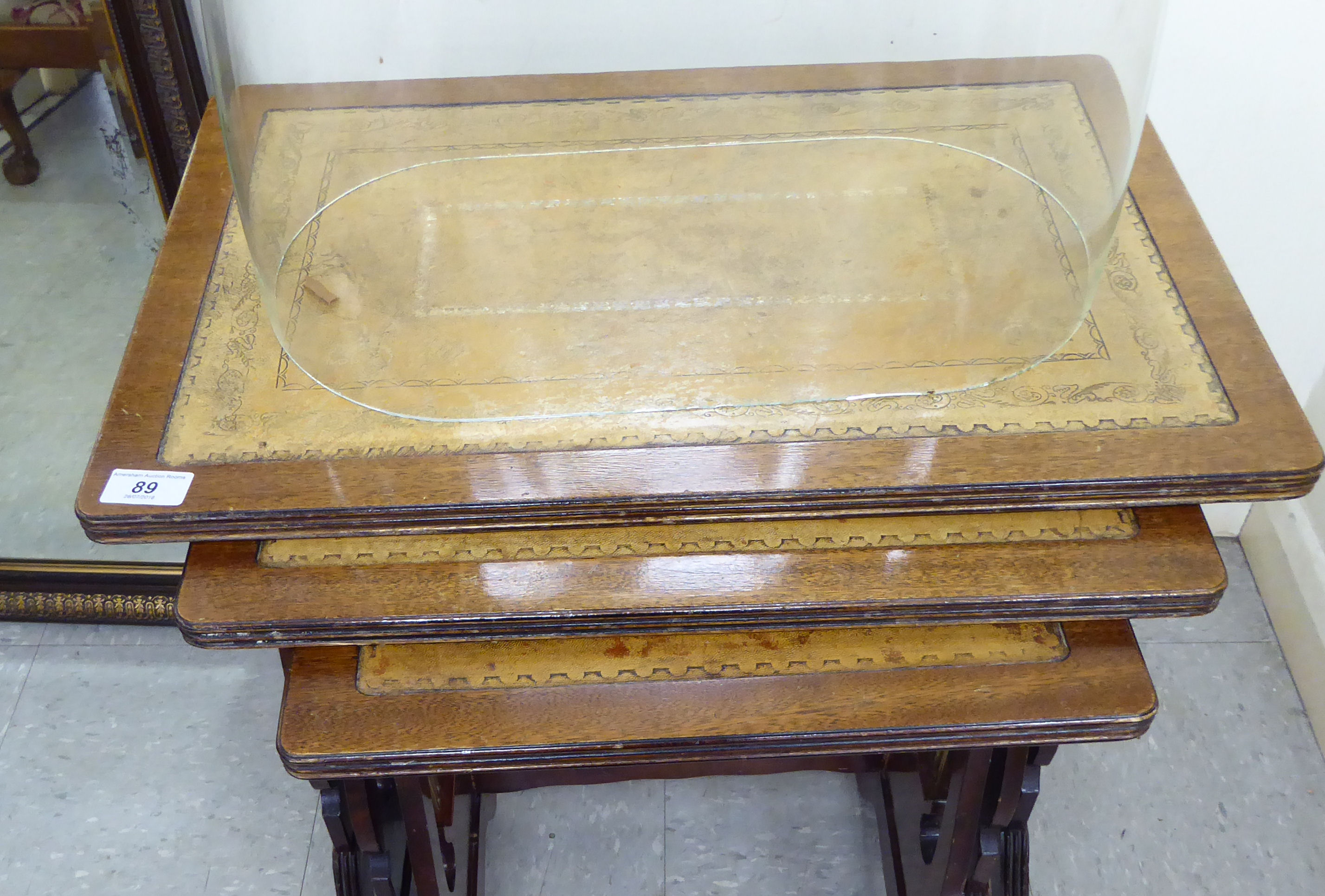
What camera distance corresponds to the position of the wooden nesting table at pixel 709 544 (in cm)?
86

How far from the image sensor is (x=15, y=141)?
1.54 m

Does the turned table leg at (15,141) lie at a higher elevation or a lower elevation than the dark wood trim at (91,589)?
higher

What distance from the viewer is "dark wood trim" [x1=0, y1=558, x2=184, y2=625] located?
5.55ft

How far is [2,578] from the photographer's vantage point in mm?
→ 1703

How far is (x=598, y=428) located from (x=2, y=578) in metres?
1.24

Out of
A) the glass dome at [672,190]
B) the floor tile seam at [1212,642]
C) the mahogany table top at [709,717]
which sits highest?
the glass dome at [672,190]

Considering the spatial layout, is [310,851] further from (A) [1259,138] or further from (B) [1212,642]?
(A) [1259,138]

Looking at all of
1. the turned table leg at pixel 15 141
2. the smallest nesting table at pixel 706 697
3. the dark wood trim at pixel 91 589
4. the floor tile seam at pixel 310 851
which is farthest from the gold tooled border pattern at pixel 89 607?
the smallest nesting table at pixel 706 697

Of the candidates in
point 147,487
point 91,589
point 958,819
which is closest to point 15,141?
point 91,589

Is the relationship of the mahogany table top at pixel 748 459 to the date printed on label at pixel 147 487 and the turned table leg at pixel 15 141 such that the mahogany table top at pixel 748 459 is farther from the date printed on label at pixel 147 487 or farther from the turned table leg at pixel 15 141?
the turned table leg at pixel 15 141

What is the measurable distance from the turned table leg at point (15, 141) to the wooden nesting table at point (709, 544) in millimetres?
684

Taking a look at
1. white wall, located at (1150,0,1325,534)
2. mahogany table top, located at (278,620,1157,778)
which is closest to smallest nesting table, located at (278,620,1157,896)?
mahogany table top, located at (278,620,1157,778)

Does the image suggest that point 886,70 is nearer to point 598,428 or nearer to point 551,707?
point 598,428

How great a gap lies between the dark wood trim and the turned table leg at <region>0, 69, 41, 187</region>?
0.56 metres
